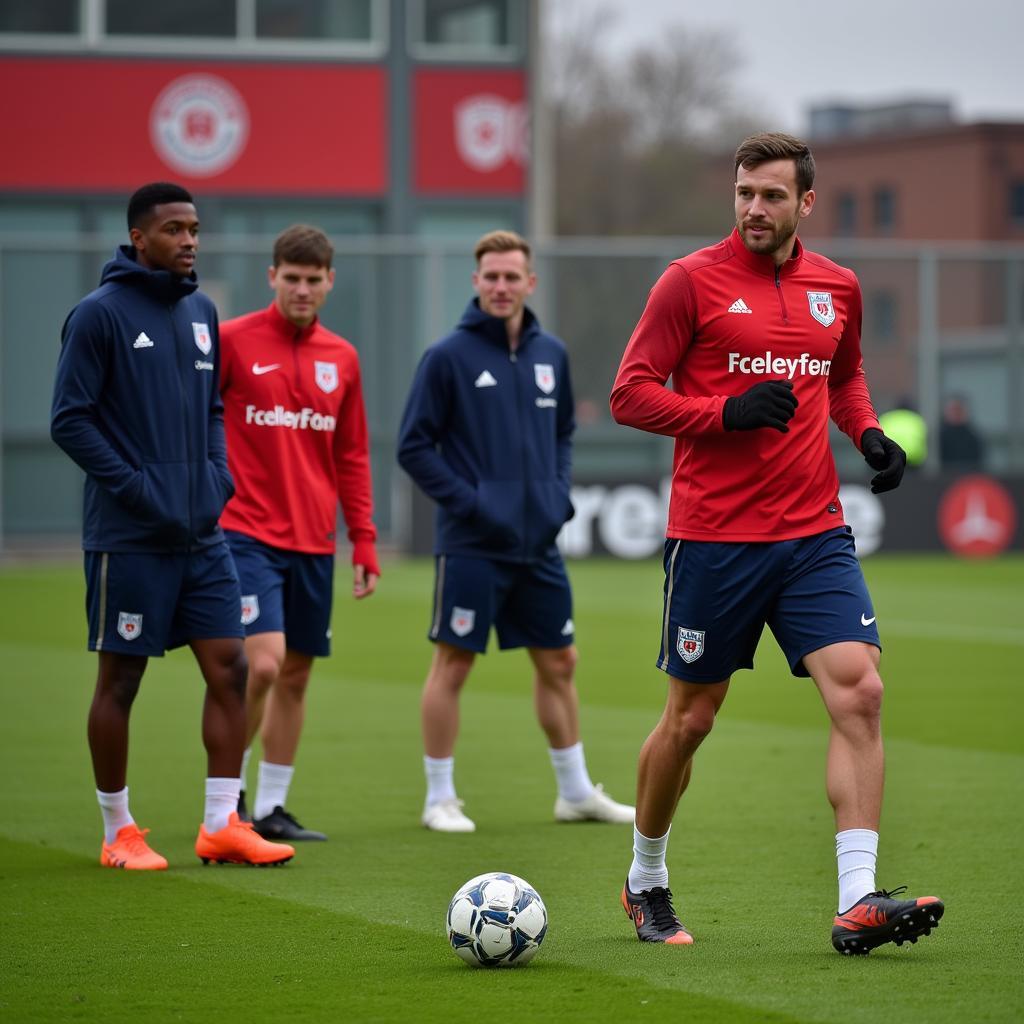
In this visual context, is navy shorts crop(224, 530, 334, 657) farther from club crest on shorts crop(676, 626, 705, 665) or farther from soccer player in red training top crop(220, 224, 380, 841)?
club crest on shorts crop(676, 626, 705, 665)

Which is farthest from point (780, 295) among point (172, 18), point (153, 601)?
point (172, 18)

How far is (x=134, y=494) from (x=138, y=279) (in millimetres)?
790

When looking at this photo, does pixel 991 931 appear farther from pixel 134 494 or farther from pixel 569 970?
pixel 134 494

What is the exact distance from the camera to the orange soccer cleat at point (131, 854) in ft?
23.2

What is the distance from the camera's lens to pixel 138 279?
709cm

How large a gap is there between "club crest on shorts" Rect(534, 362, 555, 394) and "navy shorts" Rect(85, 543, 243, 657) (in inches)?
74.8

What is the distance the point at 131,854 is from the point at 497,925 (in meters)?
2.03

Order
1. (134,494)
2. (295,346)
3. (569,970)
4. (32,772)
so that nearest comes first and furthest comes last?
(569,970) → (134,494) → (295,346) → (32,772)

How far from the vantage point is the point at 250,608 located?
25.6ft

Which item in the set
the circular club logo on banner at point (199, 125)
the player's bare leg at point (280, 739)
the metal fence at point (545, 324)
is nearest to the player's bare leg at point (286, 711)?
the player's bare leg at point (280, 739)

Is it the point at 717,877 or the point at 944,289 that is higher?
the point at 944,289

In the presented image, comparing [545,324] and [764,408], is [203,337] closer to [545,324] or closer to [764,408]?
[764,408]

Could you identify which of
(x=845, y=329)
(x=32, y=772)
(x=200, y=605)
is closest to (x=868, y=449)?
(x=845, y=329)

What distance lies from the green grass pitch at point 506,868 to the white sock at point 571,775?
0.15 m
